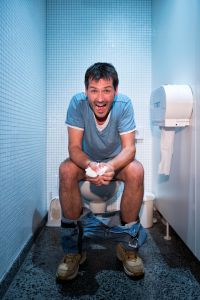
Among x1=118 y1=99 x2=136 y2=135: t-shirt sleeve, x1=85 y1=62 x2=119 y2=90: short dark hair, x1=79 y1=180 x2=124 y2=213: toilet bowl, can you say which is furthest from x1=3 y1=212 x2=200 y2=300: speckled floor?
x1=85 y1=62 x2=119 y2=90: short dark hair

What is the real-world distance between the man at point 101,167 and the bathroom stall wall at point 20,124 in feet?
0.77

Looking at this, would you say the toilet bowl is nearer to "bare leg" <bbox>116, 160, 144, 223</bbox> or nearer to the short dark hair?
"bare leg" <bbox>116, 160, 144, 223</bbox>

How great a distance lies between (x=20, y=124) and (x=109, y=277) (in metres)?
0.85

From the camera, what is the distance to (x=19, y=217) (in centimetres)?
128

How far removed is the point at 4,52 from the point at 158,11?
4.23 feet

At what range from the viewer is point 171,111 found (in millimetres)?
1253

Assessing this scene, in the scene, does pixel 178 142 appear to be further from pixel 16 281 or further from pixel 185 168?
pixel 16 281

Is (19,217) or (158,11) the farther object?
(158,11)

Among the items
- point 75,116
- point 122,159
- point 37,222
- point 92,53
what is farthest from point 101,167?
point 92,53

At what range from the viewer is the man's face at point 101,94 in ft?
4.14

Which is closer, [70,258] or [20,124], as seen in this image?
[70,258]

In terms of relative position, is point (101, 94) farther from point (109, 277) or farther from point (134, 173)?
point (109, 277)

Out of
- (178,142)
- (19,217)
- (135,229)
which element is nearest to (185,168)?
(178,142)

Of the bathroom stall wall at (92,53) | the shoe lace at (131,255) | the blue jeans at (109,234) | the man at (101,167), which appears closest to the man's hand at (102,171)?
the man at (101,167)
